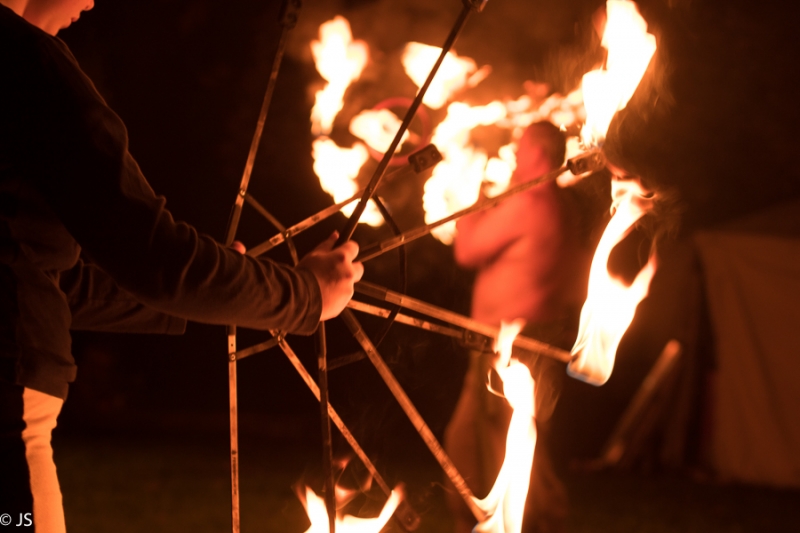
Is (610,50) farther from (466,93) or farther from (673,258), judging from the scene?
(673,258)

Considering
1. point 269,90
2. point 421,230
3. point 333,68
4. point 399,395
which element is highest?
point 333,68

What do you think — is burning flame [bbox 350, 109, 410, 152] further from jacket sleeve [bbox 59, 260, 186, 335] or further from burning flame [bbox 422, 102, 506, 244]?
jacket sleeve [bbox 59, 260, 186, 335]

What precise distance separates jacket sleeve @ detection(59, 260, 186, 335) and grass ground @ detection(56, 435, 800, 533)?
3.06 metres

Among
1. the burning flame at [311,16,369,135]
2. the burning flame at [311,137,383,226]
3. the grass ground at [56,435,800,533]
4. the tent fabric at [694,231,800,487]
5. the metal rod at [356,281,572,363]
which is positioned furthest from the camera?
the tent fabric at [694,231,800,487]

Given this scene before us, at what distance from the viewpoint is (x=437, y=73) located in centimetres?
296

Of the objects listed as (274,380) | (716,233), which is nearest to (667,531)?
(716,233)

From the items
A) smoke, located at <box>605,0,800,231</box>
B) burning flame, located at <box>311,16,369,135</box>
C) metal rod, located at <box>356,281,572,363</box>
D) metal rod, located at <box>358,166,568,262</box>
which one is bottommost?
metal rod, located at <box>356,281,572,363</box>

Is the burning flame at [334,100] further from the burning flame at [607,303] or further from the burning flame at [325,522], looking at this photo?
the burning flame at [325,522]

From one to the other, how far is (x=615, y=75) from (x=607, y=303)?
575mm

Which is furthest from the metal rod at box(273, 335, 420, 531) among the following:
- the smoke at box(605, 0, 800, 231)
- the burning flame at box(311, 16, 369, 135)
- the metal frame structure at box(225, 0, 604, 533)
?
the smoke at box(605, 0, 800, 231)

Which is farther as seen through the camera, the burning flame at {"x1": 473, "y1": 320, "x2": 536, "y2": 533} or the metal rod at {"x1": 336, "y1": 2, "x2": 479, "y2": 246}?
the burning flame at {"x1": 473, "y1": 320, "x2": 536, "y2": 533}

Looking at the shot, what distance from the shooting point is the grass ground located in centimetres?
473

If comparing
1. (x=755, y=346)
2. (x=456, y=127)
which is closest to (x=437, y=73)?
(x=456, y=127)

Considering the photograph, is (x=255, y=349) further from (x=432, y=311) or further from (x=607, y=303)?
(x=607, y=303)
